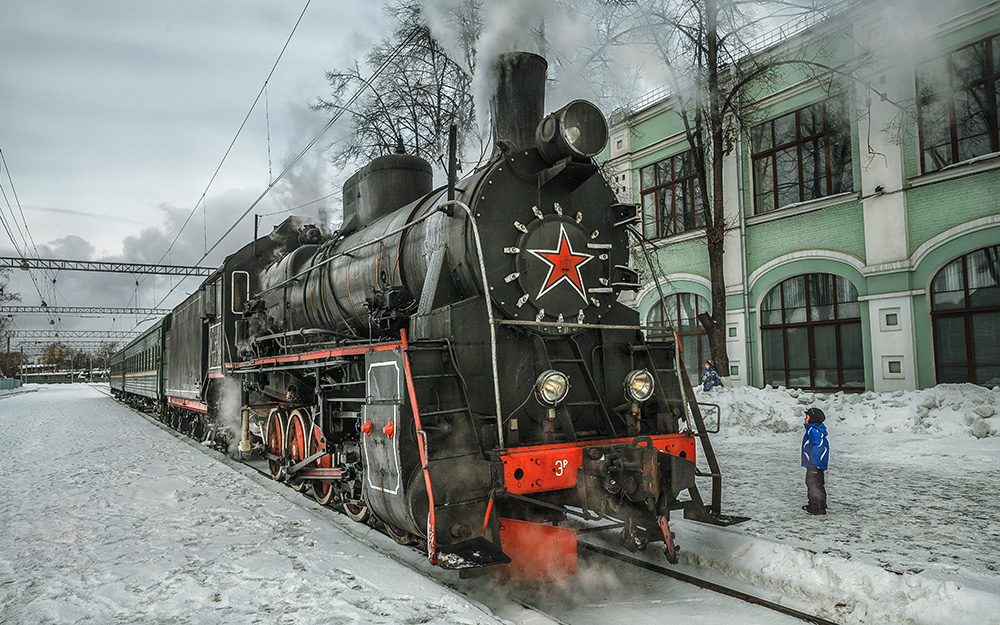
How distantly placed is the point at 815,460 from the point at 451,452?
12.0 ft

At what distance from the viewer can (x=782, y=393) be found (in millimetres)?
12398

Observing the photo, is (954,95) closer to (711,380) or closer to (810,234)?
(810,234)

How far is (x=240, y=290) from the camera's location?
9461mm

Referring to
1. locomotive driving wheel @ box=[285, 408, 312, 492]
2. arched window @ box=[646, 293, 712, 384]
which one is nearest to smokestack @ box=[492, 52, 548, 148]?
locomotive driving wheel @ box=[285, 408, 312, 492]

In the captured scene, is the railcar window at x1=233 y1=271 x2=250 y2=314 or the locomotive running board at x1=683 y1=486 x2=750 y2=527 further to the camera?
the railcar window at x1=233 y1=271 x2=250 y2=314

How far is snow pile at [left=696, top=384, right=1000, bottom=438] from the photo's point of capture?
9.50m

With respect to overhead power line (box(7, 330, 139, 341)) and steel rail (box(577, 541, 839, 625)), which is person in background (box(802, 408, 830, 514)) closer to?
steel rail (box(577, 541, 839, 625))

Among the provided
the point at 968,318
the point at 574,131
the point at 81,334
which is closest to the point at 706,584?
the point at 574,131

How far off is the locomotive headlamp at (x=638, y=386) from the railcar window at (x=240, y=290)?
6454 mm

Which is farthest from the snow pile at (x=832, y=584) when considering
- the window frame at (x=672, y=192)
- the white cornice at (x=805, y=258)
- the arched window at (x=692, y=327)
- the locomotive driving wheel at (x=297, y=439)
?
the window frame at (x=672, y=192)

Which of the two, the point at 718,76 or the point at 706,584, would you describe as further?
the point at 718,76

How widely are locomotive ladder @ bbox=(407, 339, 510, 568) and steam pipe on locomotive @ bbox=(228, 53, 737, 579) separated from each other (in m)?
0.01

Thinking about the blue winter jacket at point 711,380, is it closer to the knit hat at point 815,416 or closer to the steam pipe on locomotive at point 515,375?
the knit hat at point 815,416

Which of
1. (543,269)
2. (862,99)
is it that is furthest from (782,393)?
(543,269)
